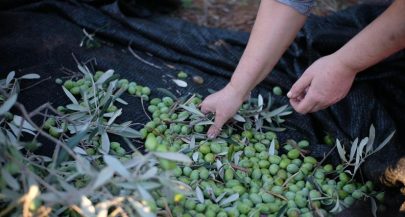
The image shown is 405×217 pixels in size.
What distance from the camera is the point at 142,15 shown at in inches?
92.6

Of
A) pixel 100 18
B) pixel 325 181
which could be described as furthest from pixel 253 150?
pixel 100 18

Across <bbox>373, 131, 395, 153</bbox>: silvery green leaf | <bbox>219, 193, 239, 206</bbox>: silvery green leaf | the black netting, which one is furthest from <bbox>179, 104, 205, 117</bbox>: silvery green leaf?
<bbox>373, 131, 395, 153</bbox>: silvery green leaf

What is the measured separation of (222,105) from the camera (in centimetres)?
164

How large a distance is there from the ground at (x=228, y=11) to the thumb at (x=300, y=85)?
1088mm

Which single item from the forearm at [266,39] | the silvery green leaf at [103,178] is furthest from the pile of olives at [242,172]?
the silvery green leaf at [103,178]

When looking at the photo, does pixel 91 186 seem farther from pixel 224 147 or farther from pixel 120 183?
pixel 224 147

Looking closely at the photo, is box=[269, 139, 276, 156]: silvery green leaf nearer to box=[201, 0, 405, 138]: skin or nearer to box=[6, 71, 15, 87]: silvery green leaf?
box=[201, 0, 405, 138]: skin

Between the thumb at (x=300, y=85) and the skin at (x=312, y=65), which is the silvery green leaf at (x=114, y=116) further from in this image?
the thumb at (x=300, y=85)

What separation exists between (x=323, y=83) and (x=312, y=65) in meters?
0.07

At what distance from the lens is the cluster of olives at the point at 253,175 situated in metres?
1.47

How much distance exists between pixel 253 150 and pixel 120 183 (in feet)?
2.22

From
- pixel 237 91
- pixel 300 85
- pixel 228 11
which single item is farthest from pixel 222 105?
pixel 228 11

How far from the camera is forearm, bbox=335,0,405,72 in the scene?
1253mm

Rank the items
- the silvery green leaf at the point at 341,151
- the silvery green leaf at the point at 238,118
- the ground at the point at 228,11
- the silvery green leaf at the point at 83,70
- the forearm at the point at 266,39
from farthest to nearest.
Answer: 1. the ground at the point at 228,11
2. the silvery green leaf at the point at 83,70
3. the silvery green leaf at the point at 238,118
4. the silvery green leaf at the point at 341,151
5. the forearm at the point at 266,39
